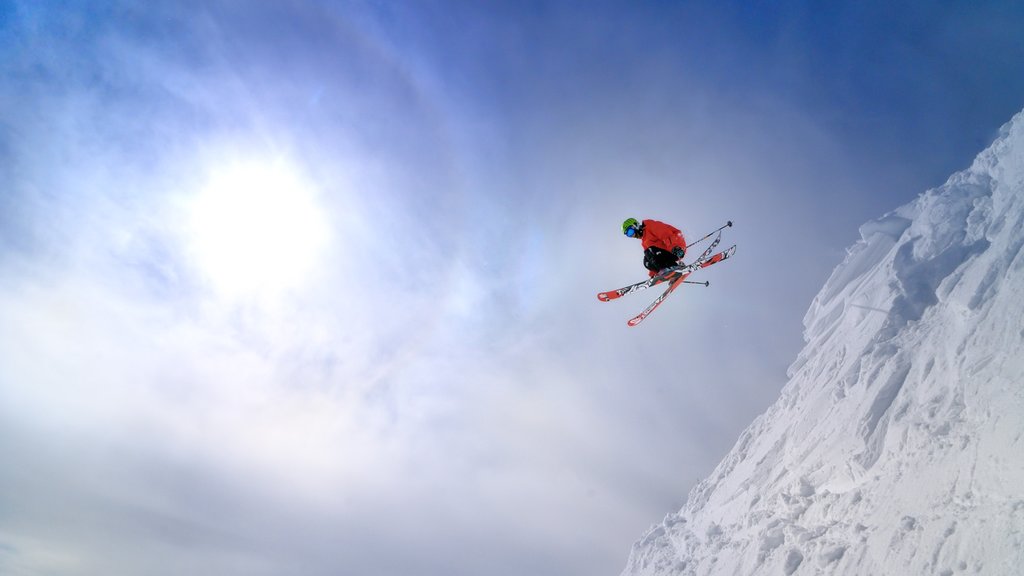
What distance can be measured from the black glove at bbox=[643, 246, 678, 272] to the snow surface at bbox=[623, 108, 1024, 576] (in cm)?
1191

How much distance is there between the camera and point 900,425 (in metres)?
20.0

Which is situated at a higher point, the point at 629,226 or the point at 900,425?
the point at 629,226

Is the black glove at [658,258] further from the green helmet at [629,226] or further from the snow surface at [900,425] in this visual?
the snow surface at [900,425]

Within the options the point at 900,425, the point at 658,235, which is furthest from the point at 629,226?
the point at 900,425

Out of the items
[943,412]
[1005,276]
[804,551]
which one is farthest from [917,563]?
[1005,276]

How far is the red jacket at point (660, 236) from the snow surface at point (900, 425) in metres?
12.2

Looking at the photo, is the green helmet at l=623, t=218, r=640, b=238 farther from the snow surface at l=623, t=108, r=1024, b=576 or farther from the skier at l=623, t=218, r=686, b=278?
the snow surface at l=623, t=108, r=1024, b=576

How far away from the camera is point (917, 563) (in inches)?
589

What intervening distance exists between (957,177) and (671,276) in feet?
79.9

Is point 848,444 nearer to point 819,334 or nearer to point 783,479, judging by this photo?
point 783,479

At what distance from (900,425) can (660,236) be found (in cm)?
1391

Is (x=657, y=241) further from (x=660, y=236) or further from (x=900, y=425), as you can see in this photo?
(x=900, y=425)

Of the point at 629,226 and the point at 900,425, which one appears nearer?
the point at 629,226

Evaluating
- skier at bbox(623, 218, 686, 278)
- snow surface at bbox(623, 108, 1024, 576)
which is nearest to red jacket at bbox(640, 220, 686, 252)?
skier at bbox(623, 218, 686, 278)
